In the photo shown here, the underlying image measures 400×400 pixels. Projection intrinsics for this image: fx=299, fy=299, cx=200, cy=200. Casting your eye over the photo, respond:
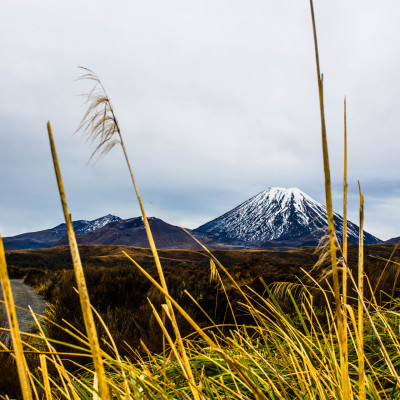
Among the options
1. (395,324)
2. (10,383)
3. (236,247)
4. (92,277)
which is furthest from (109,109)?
(236,247)

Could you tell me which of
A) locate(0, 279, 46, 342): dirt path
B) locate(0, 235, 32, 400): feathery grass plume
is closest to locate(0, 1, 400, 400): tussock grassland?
locate(0, 235, 32, 400): feathery grass plume

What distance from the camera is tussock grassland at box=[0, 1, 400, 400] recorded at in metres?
0.56

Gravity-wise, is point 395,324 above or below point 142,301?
above

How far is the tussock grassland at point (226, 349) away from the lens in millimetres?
556

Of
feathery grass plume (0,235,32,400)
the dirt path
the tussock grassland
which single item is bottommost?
the dirt path

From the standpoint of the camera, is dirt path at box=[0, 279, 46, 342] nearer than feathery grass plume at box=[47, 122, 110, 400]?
No

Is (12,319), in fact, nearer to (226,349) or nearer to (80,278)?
(80,278)

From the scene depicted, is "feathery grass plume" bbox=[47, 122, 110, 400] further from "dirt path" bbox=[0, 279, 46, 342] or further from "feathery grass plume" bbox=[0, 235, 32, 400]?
"dirt path" bbox=[0, 279, 46, 342]

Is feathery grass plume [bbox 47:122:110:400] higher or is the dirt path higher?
feathery grass plume [bbox 47:122:110:400]

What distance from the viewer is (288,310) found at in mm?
5098

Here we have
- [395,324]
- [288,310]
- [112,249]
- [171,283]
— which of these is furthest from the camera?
[112,249]

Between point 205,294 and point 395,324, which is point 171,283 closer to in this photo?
point 205,294

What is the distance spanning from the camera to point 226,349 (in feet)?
6.44

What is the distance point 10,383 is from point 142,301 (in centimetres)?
312
